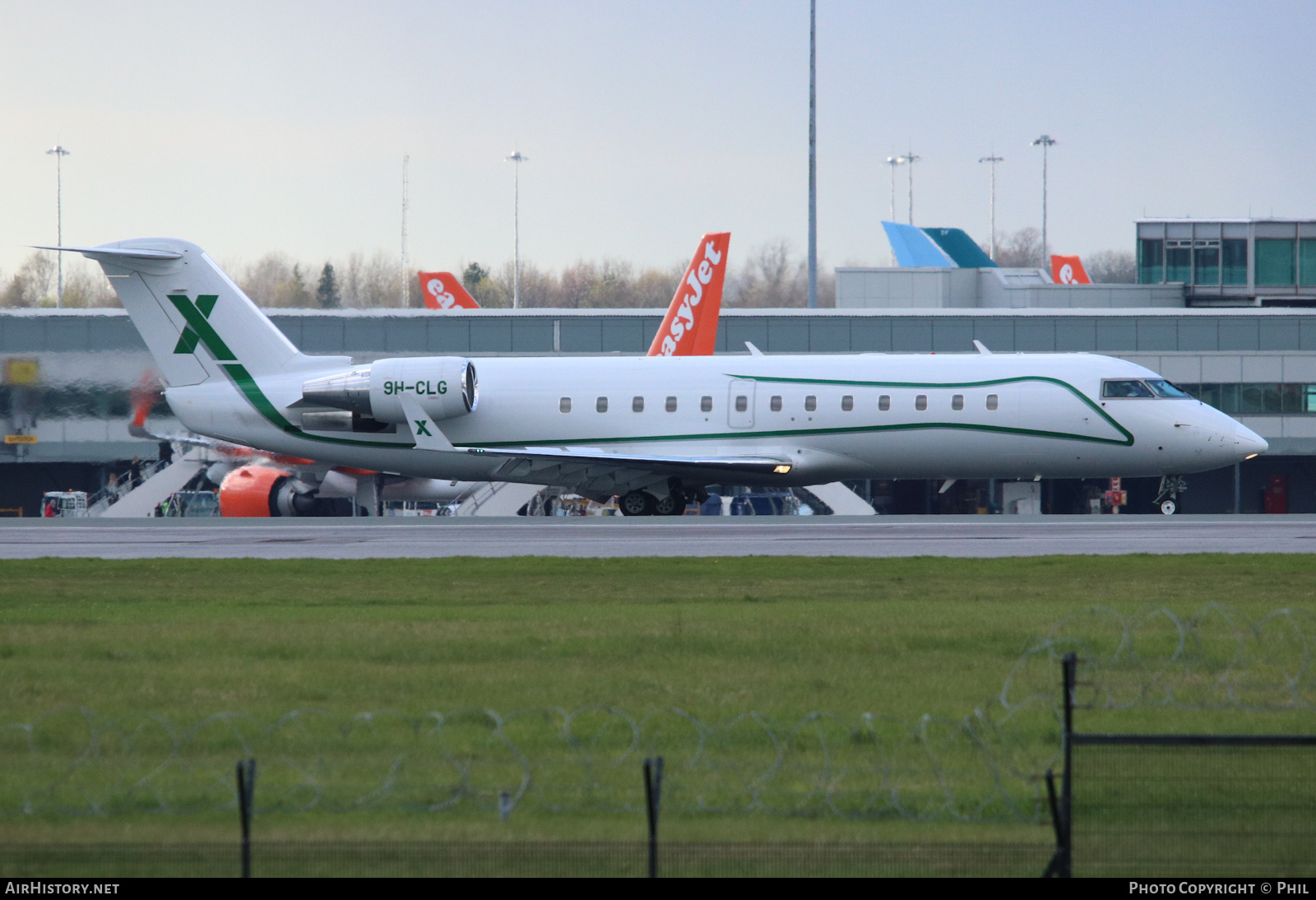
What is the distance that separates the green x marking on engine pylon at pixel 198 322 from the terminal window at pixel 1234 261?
59.5 metres

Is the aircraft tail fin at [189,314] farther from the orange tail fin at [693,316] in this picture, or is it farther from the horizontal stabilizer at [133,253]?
the orange tail fin at [693,316]

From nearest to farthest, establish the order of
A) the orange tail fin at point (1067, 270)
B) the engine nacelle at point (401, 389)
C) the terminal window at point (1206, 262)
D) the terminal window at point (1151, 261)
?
the engine nacelle at point (401, 389), the terminal window at point (1206, 262), the terminal window at point (1151, 261), the orange tail fin at point (1067, 270)

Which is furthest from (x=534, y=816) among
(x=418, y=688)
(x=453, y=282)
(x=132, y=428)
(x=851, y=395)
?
(x=453, y=282)

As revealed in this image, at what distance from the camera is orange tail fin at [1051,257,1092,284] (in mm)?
96625

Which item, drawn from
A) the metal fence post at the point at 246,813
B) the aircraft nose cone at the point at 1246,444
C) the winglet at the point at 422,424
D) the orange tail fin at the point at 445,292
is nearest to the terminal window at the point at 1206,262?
the orange tail fin at the point at 445,292

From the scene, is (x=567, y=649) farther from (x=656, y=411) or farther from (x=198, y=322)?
(x=198, y=322)

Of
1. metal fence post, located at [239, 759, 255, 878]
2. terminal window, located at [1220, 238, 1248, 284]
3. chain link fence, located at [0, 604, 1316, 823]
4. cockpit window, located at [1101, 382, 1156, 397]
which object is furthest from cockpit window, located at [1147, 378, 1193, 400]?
terminal window, located at [1220, 238, 1248, 284]

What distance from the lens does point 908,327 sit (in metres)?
53.9

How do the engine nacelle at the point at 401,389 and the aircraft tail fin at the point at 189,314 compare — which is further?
the aircraft tail fin at the point at 189,314

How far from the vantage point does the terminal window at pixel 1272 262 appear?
75312mm

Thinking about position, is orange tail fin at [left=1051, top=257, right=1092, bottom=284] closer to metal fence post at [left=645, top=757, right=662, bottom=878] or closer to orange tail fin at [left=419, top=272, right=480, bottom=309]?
orange tail fin at [left=419, top=272, right=480, bottom=309]

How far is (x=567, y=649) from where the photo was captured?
41.8 ft
